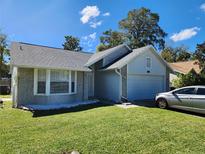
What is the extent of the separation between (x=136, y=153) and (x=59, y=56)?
1234cm

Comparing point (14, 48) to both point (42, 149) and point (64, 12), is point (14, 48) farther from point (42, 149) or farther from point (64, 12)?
point (42, 149)

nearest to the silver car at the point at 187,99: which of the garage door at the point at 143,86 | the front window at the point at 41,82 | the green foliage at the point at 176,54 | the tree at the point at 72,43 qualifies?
the garage door at the point at 143,86

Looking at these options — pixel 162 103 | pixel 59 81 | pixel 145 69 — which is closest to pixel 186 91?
pixel 162 103

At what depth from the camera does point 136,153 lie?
5730 millimetres

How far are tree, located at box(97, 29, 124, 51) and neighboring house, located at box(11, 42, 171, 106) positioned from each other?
2161cm

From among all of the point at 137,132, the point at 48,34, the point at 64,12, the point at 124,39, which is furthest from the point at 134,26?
the point at 137,132

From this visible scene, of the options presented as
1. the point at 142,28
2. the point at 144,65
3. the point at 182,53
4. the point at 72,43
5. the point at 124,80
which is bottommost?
the point at 124,80

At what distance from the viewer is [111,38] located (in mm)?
42062

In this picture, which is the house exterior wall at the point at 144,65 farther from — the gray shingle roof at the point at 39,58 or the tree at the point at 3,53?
the tree at the point at 3,53

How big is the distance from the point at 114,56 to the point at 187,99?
935 centimetres

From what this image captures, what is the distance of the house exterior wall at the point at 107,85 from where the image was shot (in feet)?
53.7

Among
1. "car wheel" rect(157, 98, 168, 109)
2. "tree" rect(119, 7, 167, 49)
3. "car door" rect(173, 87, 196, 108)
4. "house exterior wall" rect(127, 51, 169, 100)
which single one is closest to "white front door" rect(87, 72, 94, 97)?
"house exterior wall" rect(127, 51, 169, 100)

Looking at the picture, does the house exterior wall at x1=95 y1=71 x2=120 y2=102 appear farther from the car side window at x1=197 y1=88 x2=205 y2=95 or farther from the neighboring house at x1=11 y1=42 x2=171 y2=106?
the car side window at x1=197 y1=88 x2=205 y2=95

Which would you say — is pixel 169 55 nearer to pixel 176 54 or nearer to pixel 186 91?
pixel 176 54
